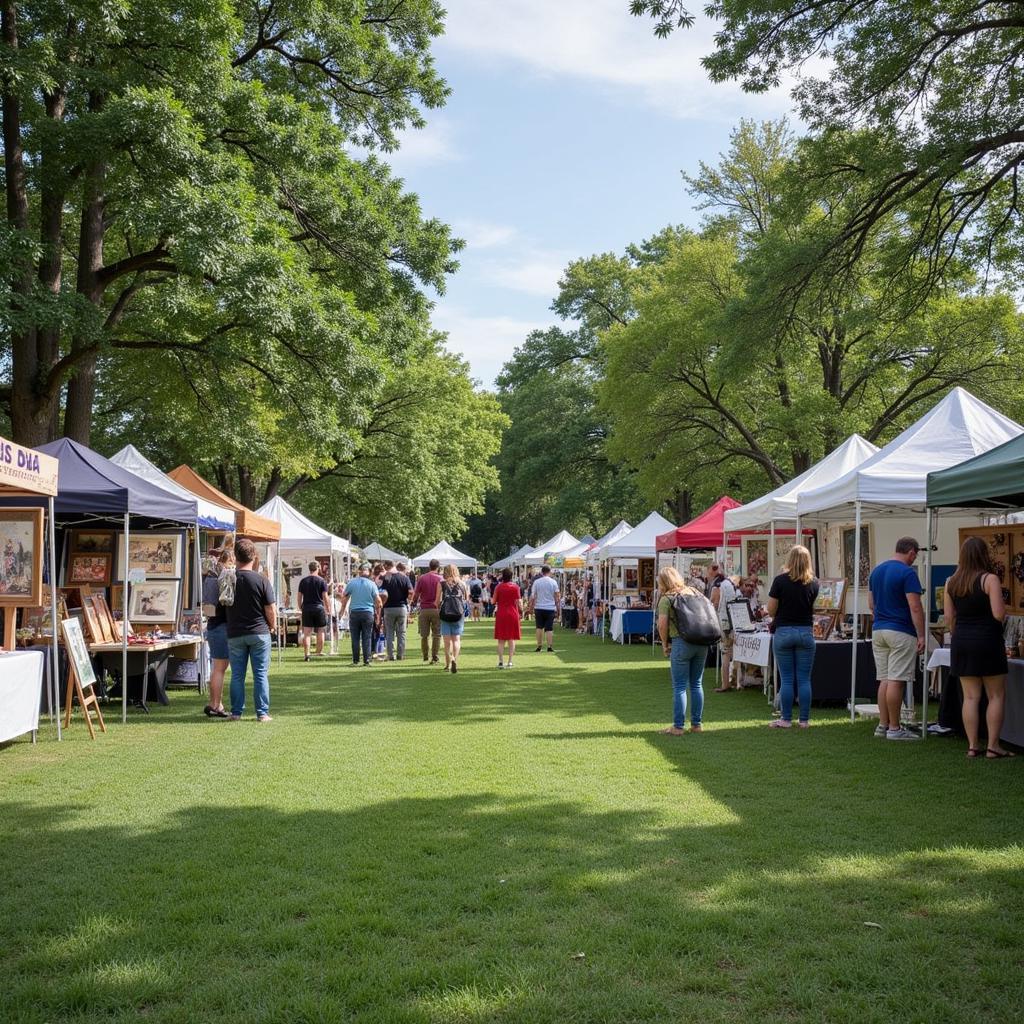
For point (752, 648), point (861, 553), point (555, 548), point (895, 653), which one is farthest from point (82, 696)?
point (555, 548)

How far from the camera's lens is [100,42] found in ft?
47.5

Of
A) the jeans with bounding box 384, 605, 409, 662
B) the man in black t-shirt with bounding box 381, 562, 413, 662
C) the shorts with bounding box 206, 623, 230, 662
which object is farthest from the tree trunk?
the shorts with bounding box 206, 623, 230, 662

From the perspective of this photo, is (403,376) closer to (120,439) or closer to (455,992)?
(120,439)

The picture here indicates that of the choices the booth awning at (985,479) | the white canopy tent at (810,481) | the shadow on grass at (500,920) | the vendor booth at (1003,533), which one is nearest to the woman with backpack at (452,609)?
the white canopy tent at (810,481)

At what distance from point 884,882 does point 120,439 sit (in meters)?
29.2

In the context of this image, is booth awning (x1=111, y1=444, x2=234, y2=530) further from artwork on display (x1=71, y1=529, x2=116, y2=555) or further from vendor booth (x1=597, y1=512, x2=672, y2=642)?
vendor booth (x1=597, y1=512, x2=672, y2=642)

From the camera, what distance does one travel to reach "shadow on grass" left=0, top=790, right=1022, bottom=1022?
11.4 ft


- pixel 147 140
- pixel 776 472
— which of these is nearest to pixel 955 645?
pixel 147 140

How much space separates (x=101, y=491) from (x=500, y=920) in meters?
7.64

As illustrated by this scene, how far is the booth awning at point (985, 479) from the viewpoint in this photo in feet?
24.5

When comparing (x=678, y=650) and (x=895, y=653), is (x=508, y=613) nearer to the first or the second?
(x=678, y=650)

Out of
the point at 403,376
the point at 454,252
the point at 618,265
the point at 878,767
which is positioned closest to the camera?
the point at 878,767

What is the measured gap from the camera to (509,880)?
15.9 feet

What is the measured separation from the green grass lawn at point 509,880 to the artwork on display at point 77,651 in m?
0.63
